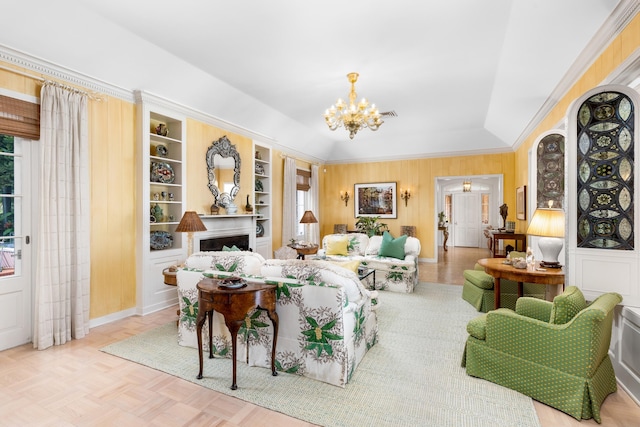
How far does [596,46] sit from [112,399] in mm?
5123

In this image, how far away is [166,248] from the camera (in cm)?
470

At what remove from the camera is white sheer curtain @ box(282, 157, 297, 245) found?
7516mm

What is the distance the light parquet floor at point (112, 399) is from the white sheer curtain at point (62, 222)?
0.33m

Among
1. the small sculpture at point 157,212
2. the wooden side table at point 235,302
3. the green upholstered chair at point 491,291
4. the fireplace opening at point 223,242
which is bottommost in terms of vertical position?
the green upholstered chair at point 491,291

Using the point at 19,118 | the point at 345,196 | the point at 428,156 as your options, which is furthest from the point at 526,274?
the point at 345,196

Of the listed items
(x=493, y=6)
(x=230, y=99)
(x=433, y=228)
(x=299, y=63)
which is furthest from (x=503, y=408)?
(x=433, y=228)

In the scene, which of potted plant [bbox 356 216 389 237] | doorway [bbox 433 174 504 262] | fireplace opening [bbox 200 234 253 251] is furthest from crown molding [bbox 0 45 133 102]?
doorway [bbox 433 174 504 262]

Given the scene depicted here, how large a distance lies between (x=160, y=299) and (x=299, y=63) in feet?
12.4

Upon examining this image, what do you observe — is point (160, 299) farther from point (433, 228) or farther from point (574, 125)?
point (433, 228)

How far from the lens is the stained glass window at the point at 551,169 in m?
4.62

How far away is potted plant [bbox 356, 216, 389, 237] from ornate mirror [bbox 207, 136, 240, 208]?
11.9ft

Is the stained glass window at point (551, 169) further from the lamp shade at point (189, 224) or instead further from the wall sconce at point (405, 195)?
the lamp shade at point (189, 224)

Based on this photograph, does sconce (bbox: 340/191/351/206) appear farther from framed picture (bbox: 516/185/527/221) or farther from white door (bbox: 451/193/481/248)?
white door (bbox: 451/193/481/248)

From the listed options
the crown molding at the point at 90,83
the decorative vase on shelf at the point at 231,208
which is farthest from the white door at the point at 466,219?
the crown molding at the point at 90,83
